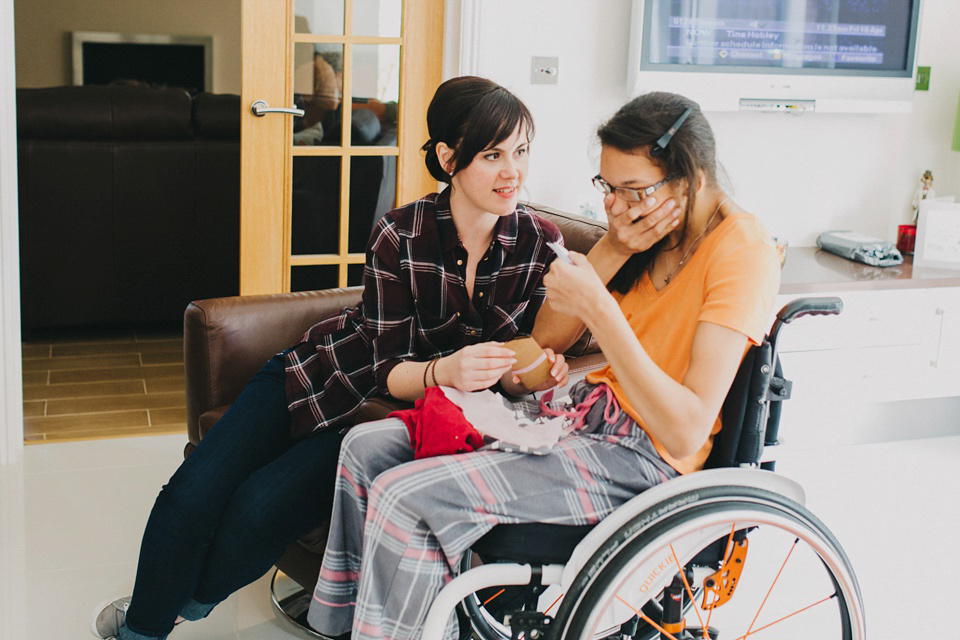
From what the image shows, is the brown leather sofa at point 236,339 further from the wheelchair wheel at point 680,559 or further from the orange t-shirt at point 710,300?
the wheelchair wheel at point 680,559

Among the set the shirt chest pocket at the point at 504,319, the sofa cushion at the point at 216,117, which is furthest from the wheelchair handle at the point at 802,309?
the sofa cushion at the point at 216,117

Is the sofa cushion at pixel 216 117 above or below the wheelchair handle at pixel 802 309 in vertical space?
above

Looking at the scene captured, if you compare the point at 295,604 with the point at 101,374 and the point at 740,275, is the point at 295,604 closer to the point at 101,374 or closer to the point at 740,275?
the point at 740,275

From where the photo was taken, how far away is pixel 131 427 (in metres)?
3.14

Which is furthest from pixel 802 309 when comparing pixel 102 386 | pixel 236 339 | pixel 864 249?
pixel 102 386

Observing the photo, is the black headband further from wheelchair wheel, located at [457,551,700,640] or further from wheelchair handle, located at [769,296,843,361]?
wheelchair wheel, located at [457,551,700,640]

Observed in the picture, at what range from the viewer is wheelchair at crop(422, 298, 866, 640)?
4.47ft

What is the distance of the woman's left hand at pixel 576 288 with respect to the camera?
1.46 m

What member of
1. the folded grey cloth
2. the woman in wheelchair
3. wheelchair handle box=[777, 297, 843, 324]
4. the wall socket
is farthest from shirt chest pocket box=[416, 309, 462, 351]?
the folded grey cloth

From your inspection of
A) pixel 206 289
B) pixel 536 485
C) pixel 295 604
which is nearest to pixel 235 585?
pixel 295 604

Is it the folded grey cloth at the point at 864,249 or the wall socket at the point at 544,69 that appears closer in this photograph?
the wall socket at the point at 544,69

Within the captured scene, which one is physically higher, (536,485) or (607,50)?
(607,50)

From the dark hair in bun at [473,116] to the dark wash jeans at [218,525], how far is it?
60 centimetres

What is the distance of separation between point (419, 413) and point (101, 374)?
91.6 inches
